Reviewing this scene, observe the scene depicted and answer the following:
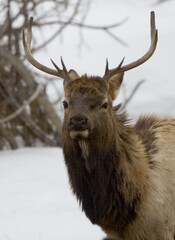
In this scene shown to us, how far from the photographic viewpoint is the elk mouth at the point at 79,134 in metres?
7.69

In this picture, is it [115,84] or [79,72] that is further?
[79,72]

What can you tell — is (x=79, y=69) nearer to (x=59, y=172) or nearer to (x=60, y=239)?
(x=59, y=172)

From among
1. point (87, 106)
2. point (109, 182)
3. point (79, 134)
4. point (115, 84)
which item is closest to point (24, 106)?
point (115, 84)

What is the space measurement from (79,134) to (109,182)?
0.66m

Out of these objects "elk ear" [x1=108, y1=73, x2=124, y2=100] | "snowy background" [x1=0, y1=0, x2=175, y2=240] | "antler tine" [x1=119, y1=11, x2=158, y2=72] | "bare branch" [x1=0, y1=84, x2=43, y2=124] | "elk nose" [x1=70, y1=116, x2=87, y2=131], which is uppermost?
"antler tine" [x1=119, y1=11, x2=158, y2=72]

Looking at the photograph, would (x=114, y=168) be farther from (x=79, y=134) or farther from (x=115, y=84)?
(x=115, y=84)

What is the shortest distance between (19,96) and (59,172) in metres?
2.64

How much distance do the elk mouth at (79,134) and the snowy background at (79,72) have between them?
1707 millimetres

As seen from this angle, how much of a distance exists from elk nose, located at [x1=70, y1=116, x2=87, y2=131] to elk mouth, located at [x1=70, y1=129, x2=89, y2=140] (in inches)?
1.3

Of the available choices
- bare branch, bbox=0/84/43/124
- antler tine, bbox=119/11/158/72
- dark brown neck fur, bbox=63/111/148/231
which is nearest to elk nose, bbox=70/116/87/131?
dark brown neck fur, bbox=63/111/148/231

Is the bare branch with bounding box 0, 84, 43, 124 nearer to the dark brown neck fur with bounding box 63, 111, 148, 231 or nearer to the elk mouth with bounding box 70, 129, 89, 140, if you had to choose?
the dark brown neck fur with bounding box 63, 111, 148, 231

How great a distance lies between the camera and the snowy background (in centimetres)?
1011

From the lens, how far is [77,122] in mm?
7648

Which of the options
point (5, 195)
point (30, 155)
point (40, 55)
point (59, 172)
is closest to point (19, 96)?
point (30, 155)
